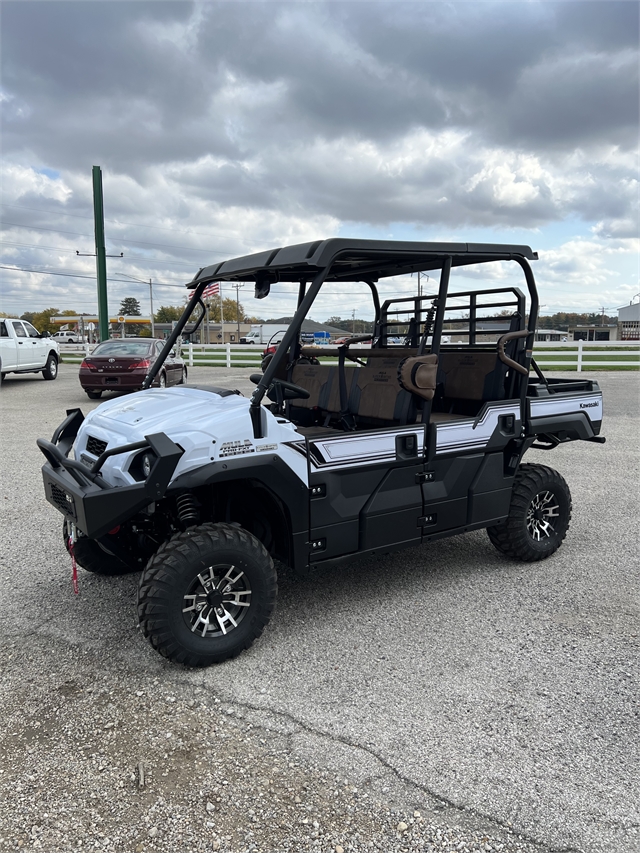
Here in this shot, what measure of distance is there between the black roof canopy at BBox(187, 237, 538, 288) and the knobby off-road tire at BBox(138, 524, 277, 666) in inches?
63.1

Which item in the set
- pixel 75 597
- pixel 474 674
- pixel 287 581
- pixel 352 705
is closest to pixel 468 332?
pixel 287 581

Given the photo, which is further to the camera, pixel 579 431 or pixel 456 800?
pixel 579 431

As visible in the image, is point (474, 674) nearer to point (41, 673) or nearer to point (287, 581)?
point (287, 581)

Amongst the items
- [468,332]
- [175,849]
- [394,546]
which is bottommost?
[175,849]

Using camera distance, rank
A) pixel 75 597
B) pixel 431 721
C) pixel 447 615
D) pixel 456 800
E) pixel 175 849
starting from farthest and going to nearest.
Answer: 1. pixel 75 597
2. pixel 447 615
3. pixel 431 721
4. pixel 456 800
5. pixel 175 849

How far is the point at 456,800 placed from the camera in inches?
99.0

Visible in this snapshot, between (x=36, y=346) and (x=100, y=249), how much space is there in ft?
13.8

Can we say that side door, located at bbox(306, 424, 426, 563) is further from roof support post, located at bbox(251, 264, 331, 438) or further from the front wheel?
the front wheel

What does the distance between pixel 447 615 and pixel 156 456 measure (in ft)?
6.83

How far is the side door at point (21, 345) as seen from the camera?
18.6m

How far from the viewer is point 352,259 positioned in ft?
14.0

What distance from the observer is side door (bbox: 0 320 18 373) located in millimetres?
17959

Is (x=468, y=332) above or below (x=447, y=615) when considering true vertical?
above

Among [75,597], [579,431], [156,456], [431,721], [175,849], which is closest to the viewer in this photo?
[175,849]
